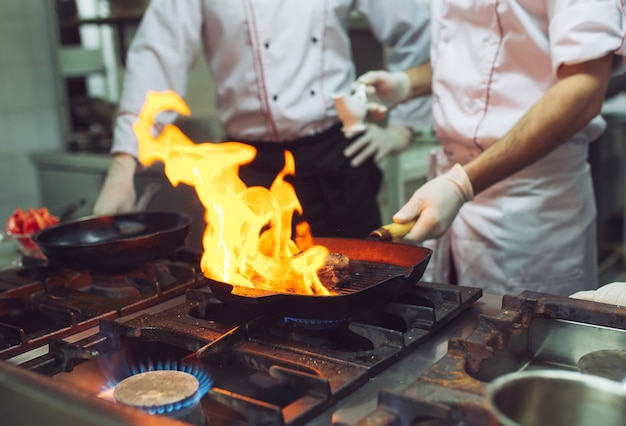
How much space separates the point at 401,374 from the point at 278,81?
1.39 metres

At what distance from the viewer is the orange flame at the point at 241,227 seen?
44.9 inches

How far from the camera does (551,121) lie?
1.47m

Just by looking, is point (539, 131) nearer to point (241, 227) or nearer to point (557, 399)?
point (241, 227)

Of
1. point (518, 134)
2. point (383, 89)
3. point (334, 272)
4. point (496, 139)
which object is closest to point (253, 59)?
point (383, 89)

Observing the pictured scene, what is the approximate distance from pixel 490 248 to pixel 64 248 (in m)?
1.08

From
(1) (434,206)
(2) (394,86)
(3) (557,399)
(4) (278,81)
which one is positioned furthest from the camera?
(4) (278,81)

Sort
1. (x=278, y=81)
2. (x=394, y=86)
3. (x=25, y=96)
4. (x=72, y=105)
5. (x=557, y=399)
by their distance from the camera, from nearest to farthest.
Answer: (x=557, y=399), (x=394, y=86), (x=278, y=81), (x=25, y=96), (x=72, y=105)

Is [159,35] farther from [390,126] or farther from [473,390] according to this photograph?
[473,390]

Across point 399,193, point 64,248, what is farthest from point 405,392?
point 399,193

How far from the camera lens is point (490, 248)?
1800 millimetres

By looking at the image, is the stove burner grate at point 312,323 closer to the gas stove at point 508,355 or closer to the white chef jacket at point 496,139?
the gas stove at point 508,355

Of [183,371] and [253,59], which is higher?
[253,59]

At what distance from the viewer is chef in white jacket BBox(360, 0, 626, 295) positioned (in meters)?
1.47

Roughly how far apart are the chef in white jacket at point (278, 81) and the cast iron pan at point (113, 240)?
0.39 metres
